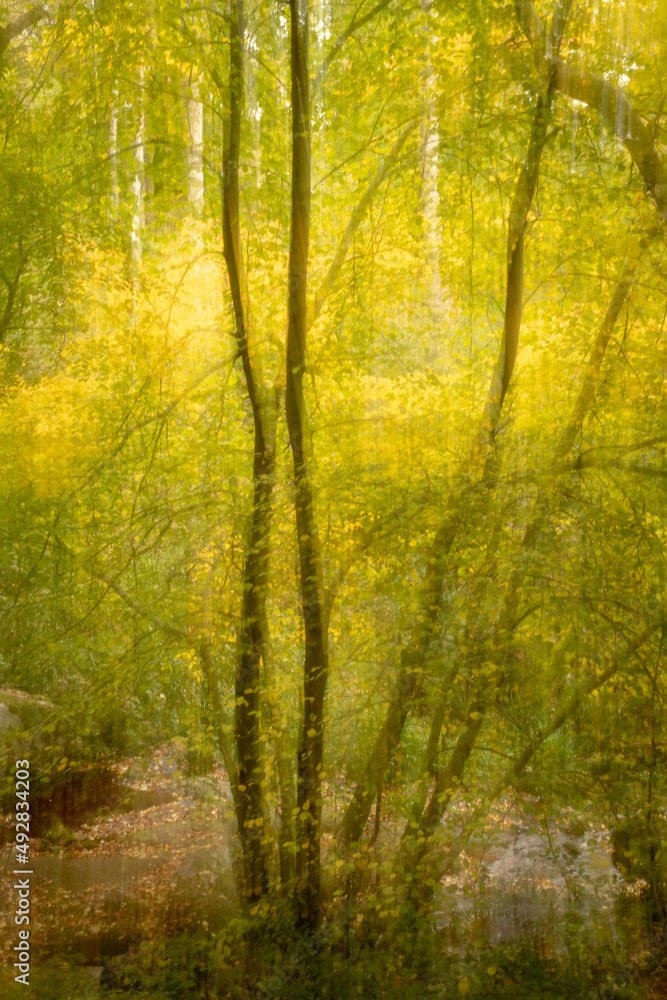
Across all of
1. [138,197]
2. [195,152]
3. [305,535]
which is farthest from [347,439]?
[138,197]

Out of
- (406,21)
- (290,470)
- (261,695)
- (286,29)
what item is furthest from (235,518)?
(406,21)

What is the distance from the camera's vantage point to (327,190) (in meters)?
5.05

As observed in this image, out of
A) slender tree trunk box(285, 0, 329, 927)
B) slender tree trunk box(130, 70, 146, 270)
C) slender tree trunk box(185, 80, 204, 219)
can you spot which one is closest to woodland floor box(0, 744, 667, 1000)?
slender tree trunk box(285, 0, 329, 927)

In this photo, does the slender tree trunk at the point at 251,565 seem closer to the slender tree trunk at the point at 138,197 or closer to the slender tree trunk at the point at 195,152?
the slender tree trunk at the point at 195,152

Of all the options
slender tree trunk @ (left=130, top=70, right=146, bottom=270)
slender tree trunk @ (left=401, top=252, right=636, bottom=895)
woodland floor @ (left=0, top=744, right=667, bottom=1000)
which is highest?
slender tree trunk @ (left=130, top=70, right=146, bottom=270)

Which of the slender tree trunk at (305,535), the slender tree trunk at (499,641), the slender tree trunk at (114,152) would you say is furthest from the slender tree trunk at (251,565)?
the slender tree trunk at (499,641)

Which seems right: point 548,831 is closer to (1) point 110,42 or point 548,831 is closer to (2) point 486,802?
(2) point 486,802

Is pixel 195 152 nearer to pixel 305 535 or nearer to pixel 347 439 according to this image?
A: pixel 347 439

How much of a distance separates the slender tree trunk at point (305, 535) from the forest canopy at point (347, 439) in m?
0.02

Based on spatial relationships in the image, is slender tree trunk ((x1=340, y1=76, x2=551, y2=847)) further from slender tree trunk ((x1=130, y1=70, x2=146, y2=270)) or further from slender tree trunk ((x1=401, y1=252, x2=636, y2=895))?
slender tree trunk ((x1=130, y1=70, x2=146, y2=270))

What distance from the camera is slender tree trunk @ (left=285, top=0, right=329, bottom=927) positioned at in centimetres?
411

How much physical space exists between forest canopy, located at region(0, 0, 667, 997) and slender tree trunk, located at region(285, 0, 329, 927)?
0.06 ft

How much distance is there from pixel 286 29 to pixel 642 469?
3.14 metres

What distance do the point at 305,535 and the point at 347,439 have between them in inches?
33.8
